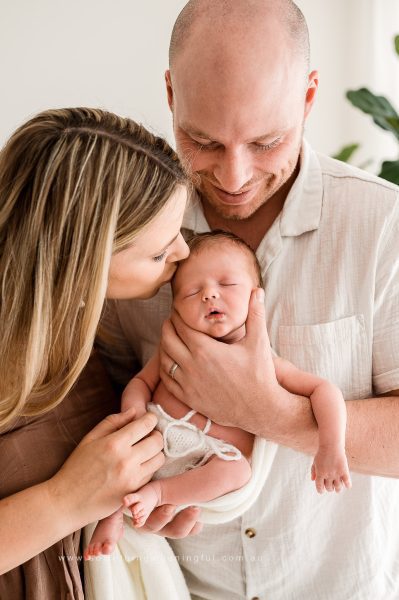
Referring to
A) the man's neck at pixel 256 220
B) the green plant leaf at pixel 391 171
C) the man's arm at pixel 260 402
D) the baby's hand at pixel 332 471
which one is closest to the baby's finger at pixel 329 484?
the baby's hand at pixel 332 471

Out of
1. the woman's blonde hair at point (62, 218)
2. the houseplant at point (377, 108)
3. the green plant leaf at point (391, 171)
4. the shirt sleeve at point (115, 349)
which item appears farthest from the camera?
the houseplant at point (377, 108)

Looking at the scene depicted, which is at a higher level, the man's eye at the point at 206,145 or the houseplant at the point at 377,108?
the man's eye at the point at 206,145

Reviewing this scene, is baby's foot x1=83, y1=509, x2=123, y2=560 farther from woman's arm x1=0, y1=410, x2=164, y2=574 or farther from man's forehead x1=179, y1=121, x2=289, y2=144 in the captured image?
man's forehead x1=179, y1=121, x2=289, y2=144

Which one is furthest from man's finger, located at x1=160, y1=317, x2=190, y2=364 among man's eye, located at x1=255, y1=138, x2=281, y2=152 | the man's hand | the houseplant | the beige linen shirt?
the houseplant

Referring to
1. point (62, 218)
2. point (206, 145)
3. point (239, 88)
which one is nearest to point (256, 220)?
point (206, 145)

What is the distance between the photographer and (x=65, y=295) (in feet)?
4.41

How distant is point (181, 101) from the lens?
151 centimetres

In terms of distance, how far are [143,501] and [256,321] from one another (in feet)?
1.41

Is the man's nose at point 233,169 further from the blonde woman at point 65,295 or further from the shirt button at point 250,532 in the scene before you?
the shirt button at point 250,532

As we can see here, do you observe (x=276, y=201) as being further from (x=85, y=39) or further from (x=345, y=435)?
(x=85, y=39)

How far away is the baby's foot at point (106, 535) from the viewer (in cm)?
138

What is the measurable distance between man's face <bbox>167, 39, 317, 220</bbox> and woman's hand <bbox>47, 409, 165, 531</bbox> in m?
0.58

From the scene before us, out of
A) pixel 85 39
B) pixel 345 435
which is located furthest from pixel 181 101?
pixel 85 39

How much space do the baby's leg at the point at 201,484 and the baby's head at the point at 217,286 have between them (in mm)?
286
